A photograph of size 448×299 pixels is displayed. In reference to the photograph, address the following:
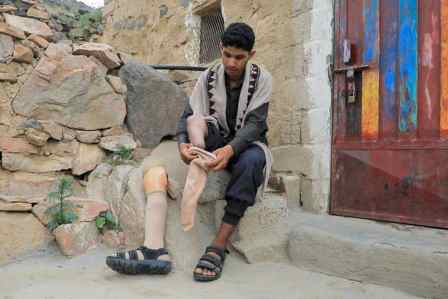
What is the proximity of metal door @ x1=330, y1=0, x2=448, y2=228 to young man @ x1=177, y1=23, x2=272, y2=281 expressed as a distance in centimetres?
68

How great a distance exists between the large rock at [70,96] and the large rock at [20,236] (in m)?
0.74

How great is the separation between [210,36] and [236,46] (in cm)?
244

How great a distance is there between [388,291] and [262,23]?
245 centimetres

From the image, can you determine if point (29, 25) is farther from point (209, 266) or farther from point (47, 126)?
point (209, 266)

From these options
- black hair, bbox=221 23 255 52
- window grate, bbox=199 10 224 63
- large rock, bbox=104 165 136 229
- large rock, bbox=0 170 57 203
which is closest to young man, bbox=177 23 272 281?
black hair, bbox=221 23 255 52

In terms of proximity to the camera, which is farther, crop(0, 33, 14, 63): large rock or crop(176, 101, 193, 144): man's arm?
crop(0, 33, 14, 63): large rock

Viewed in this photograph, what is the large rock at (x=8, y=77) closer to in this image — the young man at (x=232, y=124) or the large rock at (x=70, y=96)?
the large rock at (x=70, y=96)

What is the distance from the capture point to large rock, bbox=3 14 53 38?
2.99m

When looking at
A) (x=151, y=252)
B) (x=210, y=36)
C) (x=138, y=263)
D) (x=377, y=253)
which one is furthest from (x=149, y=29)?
(x=377, y=253)

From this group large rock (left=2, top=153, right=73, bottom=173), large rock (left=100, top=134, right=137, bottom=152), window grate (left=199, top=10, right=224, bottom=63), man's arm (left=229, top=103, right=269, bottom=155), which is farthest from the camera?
window grate (left=199, top=10, right=224, bottom=63)

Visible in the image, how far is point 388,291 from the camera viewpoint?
2.00m

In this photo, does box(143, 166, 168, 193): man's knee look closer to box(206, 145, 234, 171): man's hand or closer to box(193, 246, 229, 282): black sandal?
box(206, 145, 234, 171): man's hand

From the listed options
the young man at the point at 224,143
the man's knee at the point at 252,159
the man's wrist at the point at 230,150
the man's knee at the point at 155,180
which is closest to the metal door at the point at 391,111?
the young man at the point at 224,143

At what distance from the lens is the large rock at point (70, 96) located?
9.56 ft
